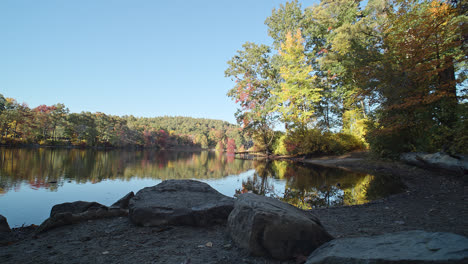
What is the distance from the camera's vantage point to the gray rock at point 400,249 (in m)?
1.38

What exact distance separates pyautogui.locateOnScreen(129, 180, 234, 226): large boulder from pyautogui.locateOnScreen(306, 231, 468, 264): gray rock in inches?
76.6

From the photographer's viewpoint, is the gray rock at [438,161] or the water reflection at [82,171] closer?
the gray rock at [438,161]

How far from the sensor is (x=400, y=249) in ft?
5.16

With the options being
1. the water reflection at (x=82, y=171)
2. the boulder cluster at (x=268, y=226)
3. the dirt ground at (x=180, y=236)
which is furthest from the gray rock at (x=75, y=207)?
the water reflection at (x=82, y=171)

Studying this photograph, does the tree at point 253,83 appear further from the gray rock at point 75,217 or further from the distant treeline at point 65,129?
the gray rock at point 75,217

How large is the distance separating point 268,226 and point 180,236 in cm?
145

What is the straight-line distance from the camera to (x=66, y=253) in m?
2.55

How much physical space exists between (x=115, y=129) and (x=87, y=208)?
5557 cm

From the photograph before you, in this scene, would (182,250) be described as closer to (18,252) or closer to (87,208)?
(18,252)

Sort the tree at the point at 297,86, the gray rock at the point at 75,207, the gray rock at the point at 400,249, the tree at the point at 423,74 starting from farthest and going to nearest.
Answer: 1. the tree at the point at 297,86
2. the tree at the point at 423,74
3. the gray rock at the point at 75,207
4. the gray rock at the point at 400,249

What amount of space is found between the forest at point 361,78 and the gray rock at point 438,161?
44cm

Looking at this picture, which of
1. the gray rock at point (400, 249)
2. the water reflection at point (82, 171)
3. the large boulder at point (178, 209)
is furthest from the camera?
the water reflection at point (82, 171)

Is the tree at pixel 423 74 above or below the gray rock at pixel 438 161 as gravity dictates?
above

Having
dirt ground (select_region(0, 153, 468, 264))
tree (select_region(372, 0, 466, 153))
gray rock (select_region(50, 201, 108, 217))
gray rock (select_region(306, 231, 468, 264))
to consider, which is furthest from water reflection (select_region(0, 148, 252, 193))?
tree (select_region(372, 0, 466, 153))
